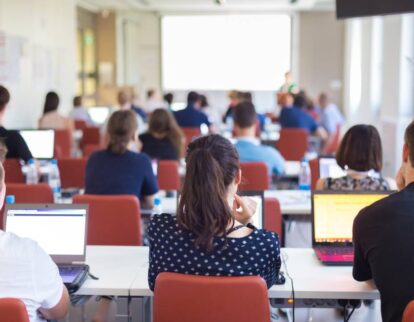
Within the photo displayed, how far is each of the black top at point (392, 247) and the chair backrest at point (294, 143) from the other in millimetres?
6107

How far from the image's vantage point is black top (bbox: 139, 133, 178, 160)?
6.01 m

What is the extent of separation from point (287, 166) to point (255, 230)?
13.3 feet

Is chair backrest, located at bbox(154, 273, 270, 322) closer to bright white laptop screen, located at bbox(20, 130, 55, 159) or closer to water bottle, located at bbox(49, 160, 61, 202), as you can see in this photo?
water bottle, located at bbox(49, 160, 61, 202)

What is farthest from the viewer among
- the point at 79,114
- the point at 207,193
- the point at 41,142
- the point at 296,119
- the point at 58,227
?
the point at 79,114

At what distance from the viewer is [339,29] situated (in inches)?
663

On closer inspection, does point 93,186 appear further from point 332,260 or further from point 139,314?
point 332,260

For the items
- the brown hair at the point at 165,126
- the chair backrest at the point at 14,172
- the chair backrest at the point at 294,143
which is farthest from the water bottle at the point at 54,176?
the chair backrest at the point at 294,143

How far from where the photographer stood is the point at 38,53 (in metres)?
10.7

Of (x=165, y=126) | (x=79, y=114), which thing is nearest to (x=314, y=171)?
(x=165, y=126)

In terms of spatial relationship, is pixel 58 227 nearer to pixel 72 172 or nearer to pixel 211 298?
pixel 211 298

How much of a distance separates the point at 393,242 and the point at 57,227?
1434mm

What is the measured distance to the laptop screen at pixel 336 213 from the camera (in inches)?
127

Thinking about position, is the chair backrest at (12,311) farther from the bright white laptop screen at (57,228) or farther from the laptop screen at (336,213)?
the laptop screen at (336,213)

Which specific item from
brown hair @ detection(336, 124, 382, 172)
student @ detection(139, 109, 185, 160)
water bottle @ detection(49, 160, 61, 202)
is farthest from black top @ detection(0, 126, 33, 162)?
brown hair @ detection(336, 124, 382, 172)
